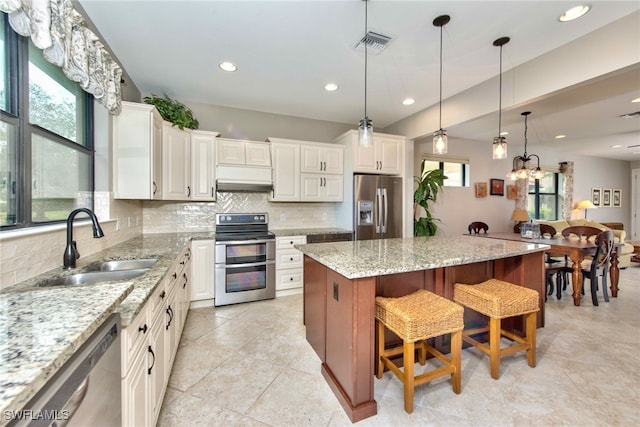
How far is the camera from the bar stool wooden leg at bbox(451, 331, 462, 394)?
1.70 metres

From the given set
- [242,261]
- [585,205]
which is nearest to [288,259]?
[242,261]

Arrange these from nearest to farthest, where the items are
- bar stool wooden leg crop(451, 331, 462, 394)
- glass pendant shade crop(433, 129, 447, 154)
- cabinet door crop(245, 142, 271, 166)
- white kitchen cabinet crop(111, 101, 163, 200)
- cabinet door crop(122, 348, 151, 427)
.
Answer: cabinet door crop(122, 348, 151, 427) < bar stool wooden leg crop(451, 331, 462, 394) < glass pendant shade crop(433, 129, 447, 154) < white kitchen cabinet crop(111, 101, 163, 200) < cabinet door crop(245, 142, 271, 166)

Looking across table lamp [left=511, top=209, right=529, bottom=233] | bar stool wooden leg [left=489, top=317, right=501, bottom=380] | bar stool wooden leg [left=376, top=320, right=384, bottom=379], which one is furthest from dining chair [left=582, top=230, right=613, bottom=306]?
bar stool wooden leg [left=376, top=320, right=384, bottom=379]

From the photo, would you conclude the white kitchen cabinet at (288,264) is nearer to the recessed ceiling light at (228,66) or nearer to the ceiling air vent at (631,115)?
the recessed ceiling light at (228,66)

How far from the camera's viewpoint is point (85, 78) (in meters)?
1.74

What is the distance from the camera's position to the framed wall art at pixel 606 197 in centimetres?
760

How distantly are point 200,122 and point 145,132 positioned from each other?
3.92 ft

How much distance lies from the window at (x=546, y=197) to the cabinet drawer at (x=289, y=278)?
21.2 ft

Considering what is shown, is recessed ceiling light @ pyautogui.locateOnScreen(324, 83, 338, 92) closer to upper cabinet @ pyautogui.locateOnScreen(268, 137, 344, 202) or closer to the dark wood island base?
upper cabinet @ pyautogui.locateOnScreen(268, 137, 344, 202)

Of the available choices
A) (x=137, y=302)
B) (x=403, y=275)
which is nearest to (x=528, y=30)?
(x=403, y=275)

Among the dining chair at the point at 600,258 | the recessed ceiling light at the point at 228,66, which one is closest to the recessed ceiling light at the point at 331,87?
the recessed ceiling light at the point at 228,66

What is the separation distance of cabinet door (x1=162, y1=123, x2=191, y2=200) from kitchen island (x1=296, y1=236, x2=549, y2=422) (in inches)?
76.0

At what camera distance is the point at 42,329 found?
0.73 m

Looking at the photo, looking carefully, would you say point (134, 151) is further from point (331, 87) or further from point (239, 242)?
point (331, 87)
